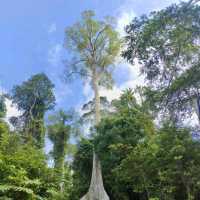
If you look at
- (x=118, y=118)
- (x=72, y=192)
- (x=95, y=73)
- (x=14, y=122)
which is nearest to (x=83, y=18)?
(x=95, y=73)

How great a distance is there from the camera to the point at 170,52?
19.2ft

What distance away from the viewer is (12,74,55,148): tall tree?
23234mm

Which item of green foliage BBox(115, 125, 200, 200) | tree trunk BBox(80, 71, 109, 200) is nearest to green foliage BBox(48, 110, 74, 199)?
tree trunk BBox(80, 71, 109, 200)

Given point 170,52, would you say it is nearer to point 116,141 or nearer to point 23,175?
point 23,175

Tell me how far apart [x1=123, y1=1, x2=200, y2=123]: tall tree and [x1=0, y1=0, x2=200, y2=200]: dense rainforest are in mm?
20

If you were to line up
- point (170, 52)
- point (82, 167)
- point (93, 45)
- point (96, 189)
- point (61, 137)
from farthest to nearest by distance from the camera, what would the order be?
point (61, 137), point (93, 45), point (82, 167), point (96, 189), point (170, 52)

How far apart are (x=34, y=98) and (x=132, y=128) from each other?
A: 1376 centimetres

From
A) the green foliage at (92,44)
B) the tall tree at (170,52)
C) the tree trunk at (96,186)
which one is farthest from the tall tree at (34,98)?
the tall tree at (170,52)

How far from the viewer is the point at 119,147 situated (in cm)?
1043

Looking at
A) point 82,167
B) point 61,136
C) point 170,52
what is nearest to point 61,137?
point 61,136

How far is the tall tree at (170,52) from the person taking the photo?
5.43m

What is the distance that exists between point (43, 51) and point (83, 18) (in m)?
4.23

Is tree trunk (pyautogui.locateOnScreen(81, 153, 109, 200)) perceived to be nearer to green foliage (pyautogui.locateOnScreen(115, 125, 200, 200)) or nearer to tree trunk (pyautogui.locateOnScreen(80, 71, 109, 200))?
tree trunk (pyautogui.locateOnScreen(80, 71, 109, 200))

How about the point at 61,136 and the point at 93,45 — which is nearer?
the point at 93,45
